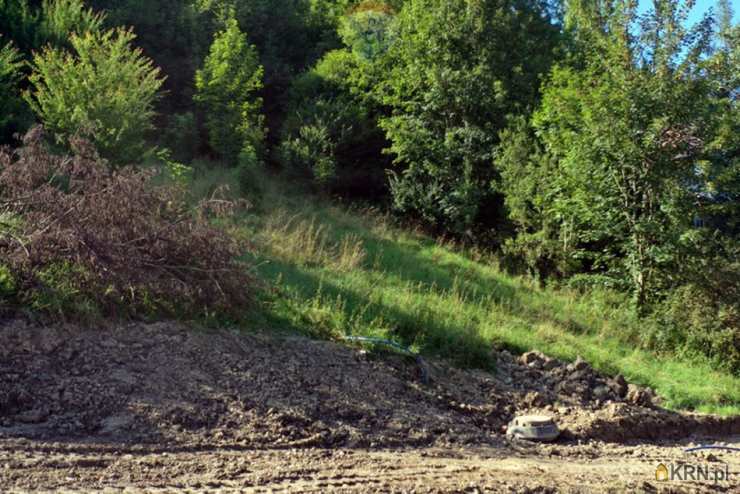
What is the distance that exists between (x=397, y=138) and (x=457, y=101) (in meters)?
1.65

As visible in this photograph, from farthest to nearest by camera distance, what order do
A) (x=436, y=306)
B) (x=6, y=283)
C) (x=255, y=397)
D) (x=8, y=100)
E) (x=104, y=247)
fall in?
(x=8, y=100) → (x=436, y=306) → (x=104, y=247) → (x=6, y=283) → (x=255, y=397)

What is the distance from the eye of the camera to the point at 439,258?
52.9 ft

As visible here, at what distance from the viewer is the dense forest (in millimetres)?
8555

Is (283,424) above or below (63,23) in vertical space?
Answer: below

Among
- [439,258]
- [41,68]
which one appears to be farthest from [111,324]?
[439,258]

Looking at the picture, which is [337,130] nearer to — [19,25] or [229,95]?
[229,95]

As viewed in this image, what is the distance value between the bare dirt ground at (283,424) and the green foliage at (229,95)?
438 inches

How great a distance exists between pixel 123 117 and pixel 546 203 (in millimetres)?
8093

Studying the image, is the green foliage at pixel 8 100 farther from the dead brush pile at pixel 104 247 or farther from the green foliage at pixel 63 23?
the dead brush pile at pixel 104 247

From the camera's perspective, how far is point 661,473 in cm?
693

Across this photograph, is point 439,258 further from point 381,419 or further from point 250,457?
point 250,457

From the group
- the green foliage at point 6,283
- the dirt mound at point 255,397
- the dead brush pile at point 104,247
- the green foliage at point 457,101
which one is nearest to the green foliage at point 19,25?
the green foliage at point 457,101

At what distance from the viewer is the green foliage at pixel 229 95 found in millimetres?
19094

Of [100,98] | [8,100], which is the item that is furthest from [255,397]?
[8,100]
